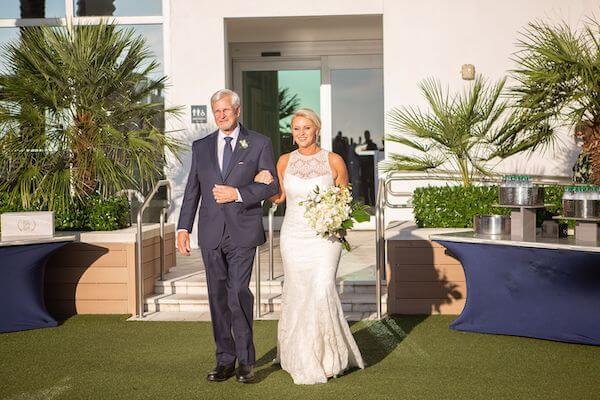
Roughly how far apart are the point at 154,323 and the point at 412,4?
5880 mm

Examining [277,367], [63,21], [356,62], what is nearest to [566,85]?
[277,367]

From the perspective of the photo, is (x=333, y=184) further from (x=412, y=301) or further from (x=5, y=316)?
(x=5, y=316)

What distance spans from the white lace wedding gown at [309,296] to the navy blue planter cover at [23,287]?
2660 millimetres

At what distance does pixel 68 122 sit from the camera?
8539 millimetres

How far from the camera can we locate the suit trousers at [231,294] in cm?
523

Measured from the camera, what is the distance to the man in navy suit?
5211 mm

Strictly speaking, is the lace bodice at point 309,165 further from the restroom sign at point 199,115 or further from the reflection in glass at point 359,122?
the reflection in glass at point 359,122

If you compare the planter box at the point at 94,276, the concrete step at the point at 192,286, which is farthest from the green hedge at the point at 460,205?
the planter box at the point at 94,276

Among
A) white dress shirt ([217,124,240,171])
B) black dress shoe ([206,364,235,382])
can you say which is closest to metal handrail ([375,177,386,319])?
black dress shoe ([206,364,235,382])

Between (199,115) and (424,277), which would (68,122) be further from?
(424,277)

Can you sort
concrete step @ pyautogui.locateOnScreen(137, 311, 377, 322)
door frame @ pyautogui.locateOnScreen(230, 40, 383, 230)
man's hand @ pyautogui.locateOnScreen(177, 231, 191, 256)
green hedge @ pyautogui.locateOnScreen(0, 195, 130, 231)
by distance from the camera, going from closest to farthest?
man's hand @ pyautogui.locateOnScreen(177, 231, 191, 256) → concrete step @ pyautogui.locateOnScreen(137, 311, 377, 322) → green hedge @ pyautogui.locateOnScreen(0, 195, 130, 231) → door frame @ pyautogui.locateOnScreen(230, 40, 383, 230)

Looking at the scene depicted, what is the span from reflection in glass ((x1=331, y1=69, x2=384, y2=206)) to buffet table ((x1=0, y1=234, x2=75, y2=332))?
6.69 meters

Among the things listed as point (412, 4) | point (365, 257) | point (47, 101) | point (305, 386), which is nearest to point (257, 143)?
point (305, 386)

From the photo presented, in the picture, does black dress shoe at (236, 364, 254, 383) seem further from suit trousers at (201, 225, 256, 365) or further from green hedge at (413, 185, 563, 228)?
green hedge at (413, 185, 563, 228)
